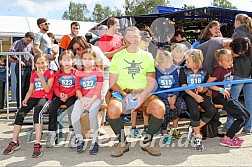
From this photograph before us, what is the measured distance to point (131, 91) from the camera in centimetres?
467

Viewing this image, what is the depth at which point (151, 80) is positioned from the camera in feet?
15.3

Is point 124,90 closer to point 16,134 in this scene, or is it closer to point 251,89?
Answer: point 16,134

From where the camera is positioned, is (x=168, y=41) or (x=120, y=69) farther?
(x=168, y=41)

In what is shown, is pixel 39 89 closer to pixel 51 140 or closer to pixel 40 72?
pixel 40 72

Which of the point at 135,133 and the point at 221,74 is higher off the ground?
the point at 221,74

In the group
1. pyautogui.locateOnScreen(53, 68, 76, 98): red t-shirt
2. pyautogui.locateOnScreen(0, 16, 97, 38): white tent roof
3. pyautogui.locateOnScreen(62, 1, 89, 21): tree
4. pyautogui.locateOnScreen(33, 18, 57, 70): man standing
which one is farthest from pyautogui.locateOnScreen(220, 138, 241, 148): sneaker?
pyautogui.locateOnScreen(62, 1, 89, 21): tree

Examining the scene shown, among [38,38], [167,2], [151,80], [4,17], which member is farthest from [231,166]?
[167,2]

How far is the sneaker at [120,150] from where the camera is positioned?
437cm

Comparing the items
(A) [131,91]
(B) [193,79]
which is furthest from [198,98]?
(A) [131,91]

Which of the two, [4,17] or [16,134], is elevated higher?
[4,17]

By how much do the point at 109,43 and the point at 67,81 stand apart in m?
1.46

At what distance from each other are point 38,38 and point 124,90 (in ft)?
8.28

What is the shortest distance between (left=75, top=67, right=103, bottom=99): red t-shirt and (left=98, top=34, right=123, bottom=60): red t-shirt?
1360 millimetres

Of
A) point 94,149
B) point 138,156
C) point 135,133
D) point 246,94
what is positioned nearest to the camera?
point 138,156
